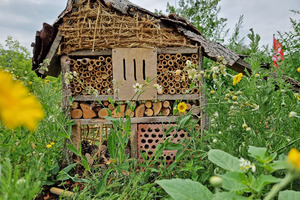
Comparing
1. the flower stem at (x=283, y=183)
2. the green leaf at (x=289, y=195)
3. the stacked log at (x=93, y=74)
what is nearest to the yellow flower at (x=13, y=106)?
the flower stem at (x=283, y=183)

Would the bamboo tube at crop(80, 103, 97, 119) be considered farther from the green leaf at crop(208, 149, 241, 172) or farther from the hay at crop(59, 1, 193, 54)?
the green leaf at crop(208, 149, 241, 172)

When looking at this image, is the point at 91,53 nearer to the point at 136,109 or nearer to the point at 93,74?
the point at 93,74

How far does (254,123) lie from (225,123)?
0.23 metres

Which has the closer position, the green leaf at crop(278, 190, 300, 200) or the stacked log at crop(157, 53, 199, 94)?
the green leaf at crop(278, 190, 300, 200)

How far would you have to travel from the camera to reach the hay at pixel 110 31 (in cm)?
289

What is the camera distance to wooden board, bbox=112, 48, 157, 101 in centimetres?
289

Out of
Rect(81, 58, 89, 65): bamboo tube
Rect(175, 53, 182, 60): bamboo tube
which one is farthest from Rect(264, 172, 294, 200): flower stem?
Rect(81, 58, 89, 65): bamboo tube

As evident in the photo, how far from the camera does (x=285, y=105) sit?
1588 millimetres

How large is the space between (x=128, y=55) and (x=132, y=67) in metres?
0.16

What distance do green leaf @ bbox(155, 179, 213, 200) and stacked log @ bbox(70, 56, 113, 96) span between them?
213 centimetres

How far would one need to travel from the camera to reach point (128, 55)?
9.50 ft

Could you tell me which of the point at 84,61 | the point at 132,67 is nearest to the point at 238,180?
the point at 132,67

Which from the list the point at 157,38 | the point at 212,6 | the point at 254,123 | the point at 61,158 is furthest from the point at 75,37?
the point at 212,6

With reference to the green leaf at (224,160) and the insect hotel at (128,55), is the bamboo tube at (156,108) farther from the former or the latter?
the green leaf at (224,160)
